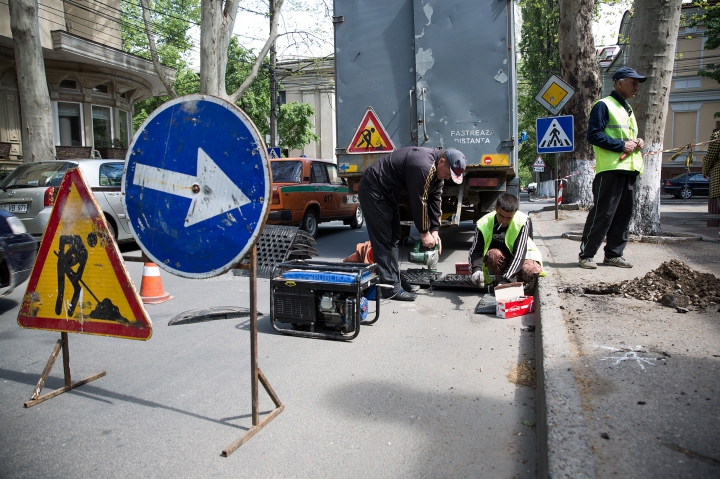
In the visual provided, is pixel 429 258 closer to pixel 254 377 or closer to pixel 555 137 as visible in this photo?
pixel 254 377

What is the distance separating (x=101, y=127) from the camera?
22.2m

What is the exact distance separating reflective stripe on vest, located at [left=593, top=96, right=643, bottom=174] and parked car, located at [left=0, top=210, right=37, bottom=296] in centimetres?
627

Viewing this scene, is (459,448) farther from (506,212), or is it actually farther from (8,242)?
(8,242)

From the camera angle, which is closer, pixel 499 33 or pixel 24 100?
pixel 499 33

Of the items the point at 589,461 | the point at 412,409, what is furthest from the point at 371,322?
the point at 589,461

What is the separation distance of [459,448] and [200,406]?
159 centimetres

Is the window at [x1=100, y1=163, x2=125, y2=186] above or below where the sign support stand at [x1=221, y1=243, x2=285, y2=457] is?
above

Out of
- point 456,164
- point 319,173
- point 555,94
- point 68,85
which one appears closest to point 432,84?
point 456,164

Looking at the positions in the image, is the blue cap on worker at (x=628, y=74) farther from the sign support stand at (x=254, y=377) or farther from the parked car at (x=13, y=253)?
the parked car at (x=13, y=253)

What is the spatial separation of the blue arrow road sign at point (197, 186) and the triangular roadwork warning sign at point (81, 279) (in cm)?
33

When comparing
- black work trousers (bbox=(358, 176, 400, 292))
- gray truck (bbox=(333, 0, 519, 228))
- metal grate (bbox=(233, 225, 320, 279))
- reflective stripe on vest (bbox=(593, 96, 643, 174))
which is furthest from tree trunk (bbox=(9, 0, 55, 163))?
reflective stripe on vest (bbox=(593, 96, 643, 174))

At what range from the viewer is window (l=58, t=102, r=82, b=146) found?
20188mm

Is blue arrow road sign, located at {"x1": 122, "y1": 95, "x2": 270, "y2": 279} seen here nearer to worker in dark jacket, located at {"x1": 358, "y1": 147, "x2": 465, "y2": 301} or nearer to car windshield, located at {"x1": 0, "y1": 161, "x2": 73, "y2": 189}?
worker in dark jacket, located at {"x1": 358, "y1": 147, "x2": 465, "y2": 301}

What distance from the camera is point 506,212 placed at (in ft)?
18.4
